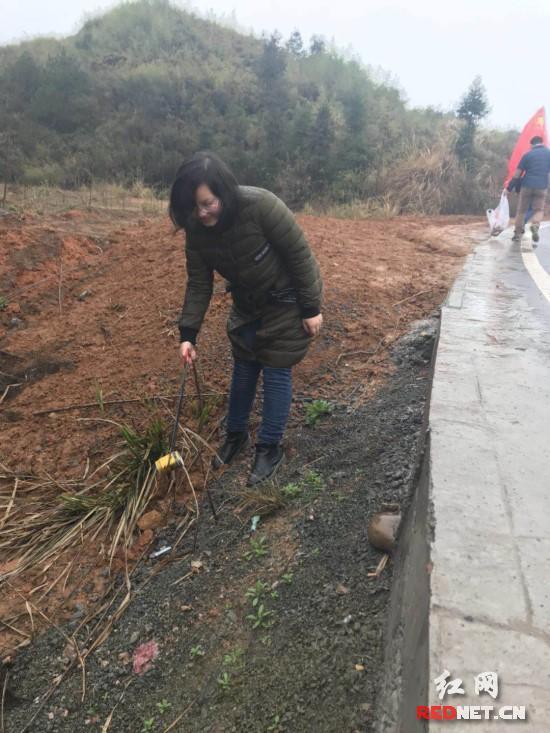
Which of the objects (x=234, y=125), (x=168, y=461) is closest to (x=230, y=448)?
(x=168, y=461)

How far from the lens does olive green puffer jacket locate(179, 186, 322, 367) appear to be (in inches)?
96.3

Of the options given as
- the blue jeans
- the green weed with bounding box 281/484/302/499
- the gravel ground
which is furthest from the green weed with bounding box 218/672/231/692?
the blue jeans

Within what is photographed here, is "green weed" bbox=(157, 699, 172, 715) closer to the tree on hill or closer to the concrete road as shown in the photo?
the concrete road

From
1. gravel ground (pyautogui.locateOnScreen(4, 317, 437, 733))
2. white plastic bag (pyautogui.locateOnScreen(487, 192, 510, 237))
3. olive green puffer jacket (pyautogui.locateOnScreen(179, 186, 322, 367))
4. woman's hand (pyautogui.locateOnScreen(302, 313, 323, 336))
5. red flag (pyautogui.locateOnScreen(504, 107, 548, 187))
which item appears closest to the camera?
gravel ground (pyautogui.locateOnScreen(4, 317, 437, 733))

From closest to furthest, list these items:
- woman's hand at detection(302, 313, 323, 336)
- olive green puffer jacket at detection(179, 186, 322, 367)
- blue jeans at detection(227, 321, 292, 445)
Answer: olive green puffer jacket at detection(179, 186, 322, 367) → woman's hand at detection(302, 313, 323, 336) → blue jeans at detection(227, 321, 292, 445)

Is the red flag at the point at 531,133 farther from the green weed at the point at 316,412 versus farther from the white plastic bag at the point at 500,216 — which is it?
the green weed at the point at 316,412

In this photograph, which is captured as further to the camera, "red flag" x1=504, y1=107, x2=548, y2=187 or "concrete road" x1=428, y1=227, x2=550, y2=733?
"red flag" x1=504, y1=107, x2=548, y2=187

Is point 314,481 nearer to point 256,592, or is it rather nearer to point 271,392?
point 271,392

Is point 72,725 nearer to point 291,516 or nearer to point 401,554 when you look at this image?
point 291,516

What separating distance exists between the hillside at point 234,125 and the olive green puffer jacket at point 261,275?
403 inches

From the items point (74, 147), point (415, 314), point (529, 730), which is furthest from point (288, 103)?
point (529, 730)

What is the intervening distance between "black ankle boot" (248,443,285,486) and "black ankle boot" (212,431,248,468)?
0.89 feet

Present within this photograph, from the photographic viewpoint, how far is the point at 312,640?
5.91 feet

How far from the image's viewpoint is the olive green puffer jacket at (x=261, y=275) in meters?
2.45
